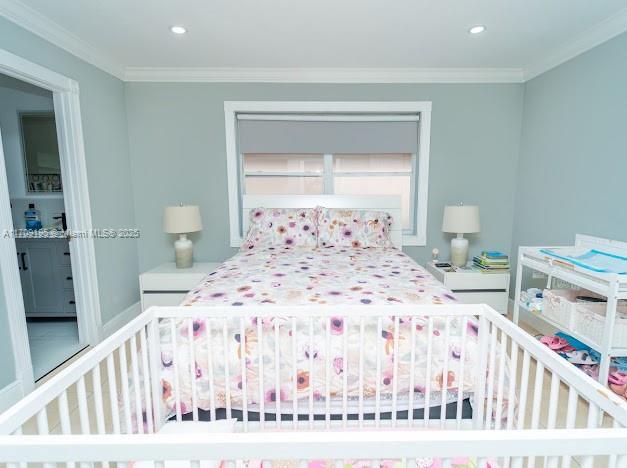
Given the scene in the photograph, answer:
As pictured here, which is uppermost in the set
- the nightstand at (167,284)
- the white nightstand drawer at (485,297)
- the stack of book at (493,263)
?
the stack of book at (493,263)

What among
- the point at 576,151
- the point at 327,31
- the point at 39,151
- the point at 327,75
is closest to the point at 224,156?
the point at 327,75

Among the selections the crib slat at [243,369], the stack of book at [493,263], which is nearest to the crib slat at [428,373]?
the crib slat at [243,369]

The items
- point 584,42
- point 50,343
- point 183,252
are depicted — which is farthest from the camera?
point 183,252

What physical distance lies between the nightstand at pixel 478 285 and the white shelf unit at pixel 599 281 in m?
0.61

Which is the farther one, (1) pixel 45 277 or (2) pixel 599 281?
(1) pixel 45 277

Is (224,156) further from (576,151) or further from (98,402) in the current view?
(576,151)

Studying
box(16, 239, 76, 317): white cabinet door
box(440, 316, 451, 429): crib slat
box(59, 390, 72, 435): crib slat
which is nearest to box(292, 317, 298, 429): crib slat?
box(440, 316, 451, 429): crib slat

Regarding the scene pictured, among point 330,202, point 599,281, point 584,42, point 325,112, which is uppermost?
point 584,42

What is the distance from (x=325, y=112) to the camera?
11.1 ft

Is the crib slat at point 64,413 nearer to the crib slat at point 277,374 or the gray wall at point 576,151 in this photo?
the crib slat at point 277,374

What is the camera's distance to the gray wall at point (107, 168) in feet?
8.69

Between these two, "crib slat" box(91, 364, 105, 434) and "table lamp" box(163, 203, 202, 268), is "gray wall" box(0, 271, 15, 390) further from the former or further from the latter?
"crib slat" box(91, 364, 105, 434)

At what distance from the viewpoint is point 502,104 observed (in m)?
3.30

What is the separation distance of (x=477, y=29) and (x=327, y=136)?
156cm
